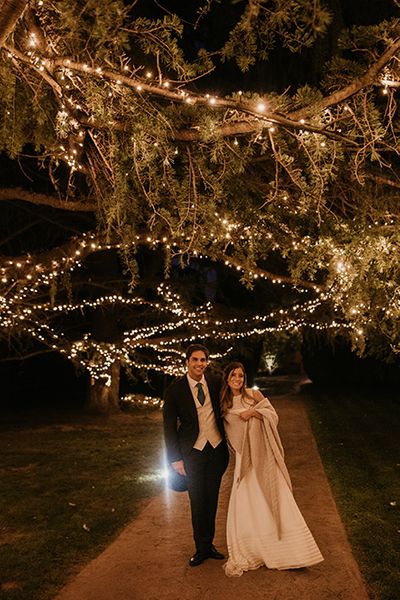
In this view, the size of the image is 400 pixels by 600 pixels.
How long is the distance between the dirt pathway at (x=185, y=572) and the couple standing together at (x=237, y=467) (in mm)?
152

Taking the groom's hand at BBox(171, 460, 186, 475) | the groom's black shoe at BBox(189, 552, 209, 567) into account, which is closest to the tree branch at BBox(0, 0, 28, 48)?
the groom's hand at BBox(171, 460, 186, 475)

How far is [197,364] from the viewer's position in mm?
5277

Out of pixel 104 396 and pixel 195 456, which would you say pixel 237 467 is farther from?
pixel 104 396

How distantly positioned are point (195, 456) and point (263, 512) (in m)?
0.70

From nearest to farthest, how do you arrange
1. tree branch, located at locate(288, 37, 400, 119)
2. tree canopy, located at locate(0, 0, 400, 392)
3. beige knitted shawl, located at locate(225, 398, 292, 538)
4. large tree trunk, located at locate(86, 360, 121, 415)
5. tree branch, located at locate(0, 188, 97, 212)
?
1. tree branch, located at locate(288, 37, 400, 119)
2. tree canopy, located at locate(0, 0, 400, 392)
3. beige knitted shawl, located at locate(225, 398, 292, 538)
4. tree branch, located at locate(0, 188, 97, 212)
5. large tree trunk, located at locate(86, 360, 121, 415)

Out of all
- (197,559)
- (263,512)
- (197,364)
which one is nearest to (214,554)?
(197,559)

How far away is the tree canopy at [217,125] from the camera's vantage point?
418 cm

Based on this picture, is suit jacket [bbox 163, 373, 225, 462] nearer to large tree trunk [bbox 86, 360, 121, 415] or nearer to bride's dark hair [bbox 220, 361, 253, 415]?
bride's dark hair [bbox 220, 361, 253, 415]

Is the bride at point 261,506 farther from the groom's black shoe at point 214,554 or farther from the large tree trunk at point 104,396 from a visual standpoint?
the large tree trunk at point 104,396

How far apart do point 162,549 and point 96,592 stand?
1.10m

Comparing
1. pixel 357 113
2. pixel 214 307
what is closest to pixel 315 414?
pixel 214 307

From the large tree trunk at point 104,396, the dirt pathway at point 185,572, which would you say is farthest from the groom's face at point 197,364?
the large tree trunk at point 104,396

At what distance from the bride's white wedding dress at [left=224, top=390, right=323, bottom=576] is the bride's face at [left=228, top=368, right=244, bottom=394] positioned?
0.68 ft

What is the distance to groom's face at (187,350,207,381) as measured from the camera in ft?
17.3
